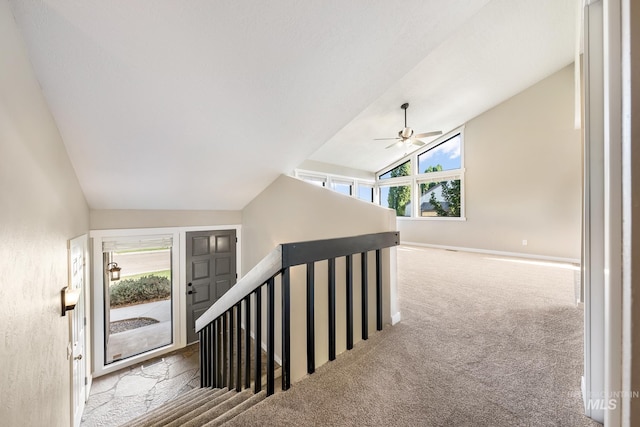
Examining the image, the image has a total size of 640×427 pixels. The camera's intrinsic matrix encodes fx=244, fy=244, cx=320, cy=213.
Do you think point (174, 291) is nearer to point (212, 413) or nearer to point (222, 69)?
point (212, 413)

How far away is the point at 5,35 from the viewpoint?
45.6 inches

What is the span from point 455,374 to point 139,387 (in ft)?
13.4

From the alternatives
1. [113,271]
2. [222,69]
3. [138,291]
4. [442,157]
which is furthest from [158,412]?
[442,157]

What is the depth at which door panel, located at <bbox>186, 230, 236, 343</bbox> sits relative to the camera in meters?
4.37

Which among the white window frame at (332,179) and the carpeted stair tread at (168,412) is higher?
the white window frame at (332,179)

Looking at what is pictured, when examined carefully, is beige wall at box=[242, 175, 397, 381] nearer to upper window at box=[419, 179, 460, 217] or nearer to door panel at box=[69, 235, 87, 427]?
door panel at box=[69, 235, 87, 427]

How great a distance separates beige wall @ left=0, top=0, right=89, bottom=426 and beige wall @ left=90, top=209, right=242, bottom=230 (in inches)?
71.5

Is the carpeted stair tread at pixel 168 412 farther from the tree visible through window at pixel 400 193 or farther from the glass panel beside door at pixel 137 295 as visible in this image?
the tree visible through window at pixel 400 193

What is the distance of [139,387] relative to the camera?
3.36 metres

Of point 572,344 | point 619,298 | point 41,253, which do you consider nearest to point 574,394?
point 572,344

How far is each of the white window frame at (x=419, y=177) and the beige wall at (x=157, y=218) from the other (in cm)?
479

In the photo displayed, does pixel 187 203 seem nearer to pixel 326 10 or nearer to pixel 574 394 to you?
pixel 326 10

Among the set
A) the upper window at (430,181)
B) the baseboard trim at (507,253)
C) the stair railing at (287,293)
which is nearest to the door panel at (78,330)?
the stair railing at (287,293)

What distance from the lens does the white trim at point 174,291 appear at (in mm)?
3508
